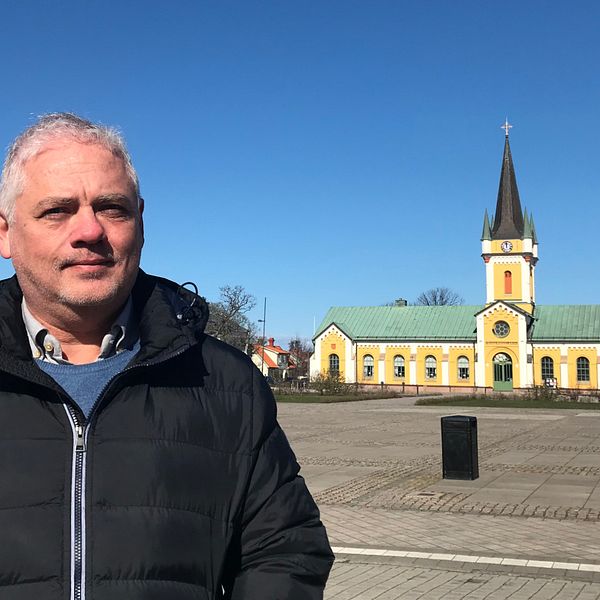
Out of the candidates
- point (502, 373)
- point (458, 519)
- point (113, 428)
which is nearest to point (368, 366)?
point (502, 373)

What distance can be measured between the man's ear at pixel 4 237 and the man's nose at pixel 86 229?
0.25m

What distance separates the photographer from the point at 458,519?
9.52m

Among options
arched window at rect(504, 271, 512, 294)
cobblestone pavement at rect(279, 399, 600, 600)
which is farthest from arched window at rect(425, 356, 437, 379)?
cobblestone pavement at rect(279, 399, 600, 600)

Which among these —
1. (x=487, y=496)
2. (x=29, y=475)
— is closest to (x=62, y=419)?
(x=29, y=475)

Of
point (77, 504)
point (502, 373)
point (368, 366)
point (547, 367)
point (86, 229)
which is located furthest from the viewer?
point (368, 366)

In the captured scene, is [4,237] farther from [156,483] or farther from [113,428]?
[156,483]

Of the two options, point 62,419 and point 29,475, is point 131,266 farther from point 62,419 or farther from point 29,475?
point 29,475

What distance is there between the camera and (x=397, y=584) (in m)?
6.61

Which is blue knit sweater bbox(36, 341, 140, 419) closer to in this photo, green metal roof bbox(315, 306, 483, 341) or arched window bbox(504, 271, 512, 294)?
green metal roof bbox(315, 306, 483, 341)

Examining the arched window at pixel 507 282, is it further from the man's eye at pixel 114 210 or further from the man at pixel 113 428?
the man's eye at pixel 114 210

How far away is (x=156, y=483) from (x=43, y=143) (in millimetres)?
958

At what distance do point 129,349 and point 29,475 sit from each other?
45 centimetres

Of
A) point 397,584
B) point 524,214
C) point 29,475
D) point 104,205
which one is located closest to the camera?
point 29,475

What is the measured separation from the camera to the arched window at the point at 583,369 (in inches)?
2498
